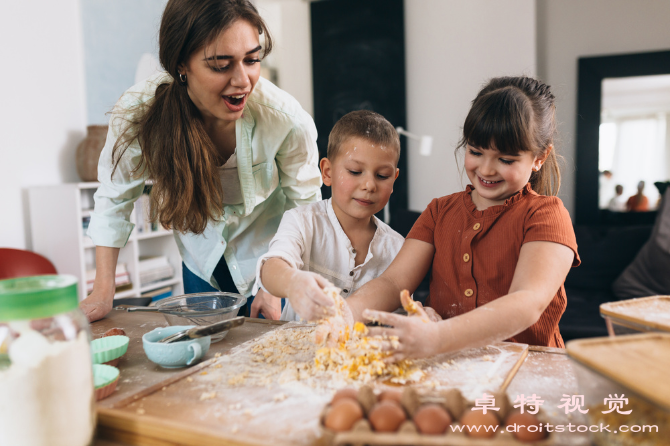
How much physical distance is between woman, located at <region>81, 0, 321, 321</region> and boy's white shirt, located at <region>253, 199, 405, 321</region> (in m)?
0.21

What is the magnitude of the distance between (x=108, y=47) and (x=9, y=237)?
1.59 m

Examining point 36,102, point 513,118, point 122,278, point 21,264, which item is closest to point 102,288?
point 513,118

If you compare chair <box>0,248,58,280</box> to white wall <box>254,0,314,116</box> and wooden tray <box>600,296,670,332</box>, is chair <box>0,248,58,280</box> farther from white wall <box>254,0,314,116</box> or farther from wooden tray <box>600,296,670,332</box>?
wooden tray <box>600,296,670,332</box>

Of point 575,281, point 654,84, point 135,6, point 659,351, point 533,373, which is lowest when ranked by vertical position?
point 575,281

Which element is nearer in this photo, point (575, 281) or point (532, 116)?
point (532, 116)

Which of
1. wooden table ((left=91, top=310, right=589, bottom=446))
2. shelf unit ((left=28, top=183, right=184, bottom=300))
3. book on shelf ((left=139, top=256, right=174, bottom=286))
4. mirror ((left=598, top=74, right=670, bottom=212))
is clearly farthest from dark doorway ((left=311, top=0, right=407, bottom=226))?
wooden table ((left=91, top=310, right=589, bottom=446))

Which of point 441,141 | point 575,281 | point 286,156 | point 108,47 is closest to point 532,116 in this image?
point 286,156

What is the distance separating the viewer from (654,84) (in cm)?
343

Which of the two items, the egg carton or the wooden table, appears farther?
the wooden table

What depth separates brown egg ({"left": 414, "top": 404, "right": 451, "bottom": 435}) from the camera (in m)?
0.56

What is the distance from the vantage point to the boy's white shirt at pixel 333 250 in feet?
4.87

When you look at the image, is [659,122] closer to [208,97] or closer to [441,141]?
[441,141]

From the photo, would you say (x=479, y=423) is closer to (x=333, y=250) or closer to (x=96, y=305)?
(x=333, y=250)

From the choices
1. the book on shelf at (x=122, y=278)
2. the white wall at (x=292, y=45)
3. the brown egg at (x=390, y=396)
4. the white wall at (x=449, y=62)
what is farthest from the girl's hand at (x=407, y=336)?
the white wall at (x=292, y=45)
